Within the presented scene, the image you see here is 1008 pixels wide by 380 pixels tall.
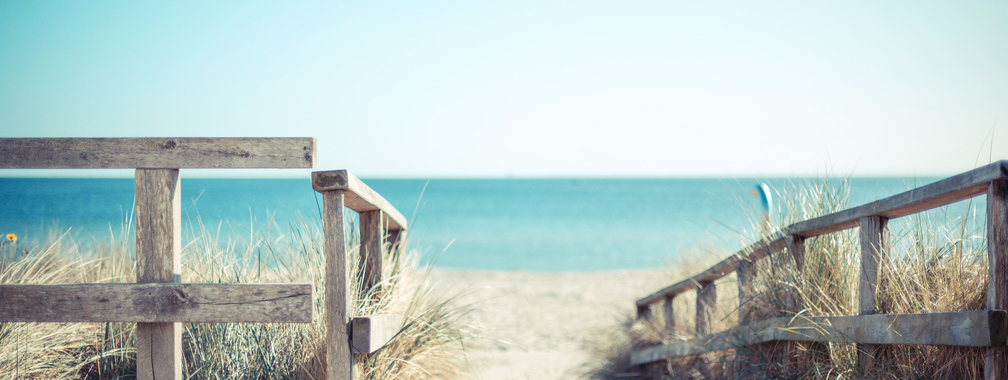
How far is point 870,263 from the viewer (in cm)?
245

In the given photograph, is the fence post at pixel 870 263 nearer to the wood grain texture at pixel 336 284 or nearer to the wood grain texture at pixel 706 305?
the wood grain texture at pixel 706 305

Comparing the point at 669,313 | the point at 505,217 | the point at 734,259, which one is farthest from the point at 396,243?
the point at 505,217

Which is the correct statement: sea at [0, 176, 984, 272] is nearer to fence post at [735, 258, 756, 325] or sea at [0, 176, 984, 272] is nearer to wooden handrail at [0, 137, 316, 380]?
fence post at [735, 258, 756, 325]

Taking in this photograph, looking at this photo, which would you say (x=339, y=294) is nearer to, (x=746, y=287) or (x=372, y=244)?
(x=372, y=244)

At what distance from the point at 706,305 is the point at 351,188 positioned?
320cm

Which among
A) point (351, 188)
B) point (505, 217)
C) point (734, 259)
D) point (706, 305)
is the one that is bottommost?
point (706, 305)

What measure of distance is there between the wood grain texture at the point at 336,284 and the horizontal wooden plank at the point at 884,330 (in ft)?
7.11

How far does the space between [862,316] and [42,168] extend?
352 centimetres

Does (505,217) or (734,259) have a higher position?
(505,217)

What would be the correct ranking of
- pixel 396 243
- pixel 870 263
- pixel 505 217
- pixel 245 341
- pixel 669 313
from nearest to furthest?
pixel 870 263 → pixel 245 341 → pixel 396 243 → pixel 669 313 → pixel 505 217

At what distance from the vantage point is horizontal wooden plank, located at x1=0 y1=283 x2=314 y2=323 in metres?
2.18

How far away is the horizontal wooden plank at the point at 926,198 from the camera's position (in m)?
1.78

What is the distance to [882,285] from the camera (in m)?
2.45

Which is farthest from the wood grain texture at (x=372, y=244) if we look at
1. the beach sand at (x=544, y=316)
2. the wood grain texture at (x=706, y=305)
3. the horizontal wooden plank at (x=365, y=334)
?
the wood grain texture at (x=706, y=305)
